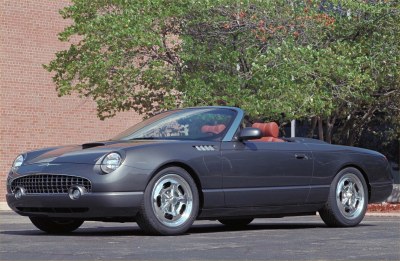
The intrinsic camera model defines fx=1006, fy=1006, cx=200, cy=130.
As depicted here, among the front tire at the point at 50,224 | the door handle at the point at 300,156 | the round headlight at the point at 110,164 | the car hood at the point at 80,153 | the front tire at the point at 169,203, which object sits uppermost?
the car hood at the point at 80,153

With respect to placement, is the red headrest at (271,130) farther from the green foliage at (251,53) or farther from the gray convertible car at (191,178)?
the green foliage at (251,53)

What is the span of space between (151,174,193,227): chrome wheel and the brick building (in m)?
18.8

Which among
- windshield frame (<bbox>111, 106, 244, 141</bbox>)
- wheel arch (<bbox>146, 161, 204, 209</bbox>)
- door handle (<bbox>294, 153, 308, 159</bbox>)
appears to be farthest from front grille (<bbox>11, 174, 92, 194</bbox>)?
door handle (<bbox>294, 153, 308, 159</bbox>)

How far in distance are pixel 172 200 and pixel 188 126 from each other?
1.17 metres

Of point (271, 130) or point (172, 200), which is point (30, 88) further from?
point (172, 200)

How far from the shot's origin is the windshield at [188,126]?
11.0 meters

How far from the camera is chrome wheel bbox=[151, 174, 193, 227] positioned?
10121 mm

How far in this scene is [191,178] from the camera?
10391mm

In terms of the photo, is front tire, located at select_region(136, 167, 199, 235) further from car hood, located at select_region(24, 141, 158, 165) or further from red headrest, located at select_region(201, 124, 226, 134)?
red headrest, located at select_region(201, 124, 226, 134)

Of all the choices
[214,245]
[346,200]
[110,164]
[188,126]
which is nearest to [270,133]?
[188,126]

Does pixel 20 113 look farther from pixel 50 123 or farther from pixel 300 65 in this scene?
pixel 300 65

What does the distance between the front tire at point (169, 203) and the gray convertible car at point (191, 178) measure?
0.01 meters

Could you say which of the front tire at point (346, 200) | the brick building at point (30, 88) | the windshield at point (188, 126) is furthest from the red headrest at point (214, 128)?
the brick building at point (30, 88)

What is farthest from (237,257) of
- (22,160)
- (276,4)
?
(276,4)
